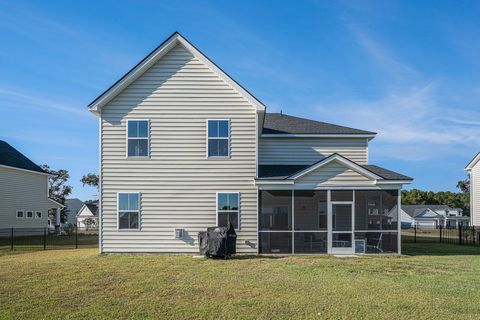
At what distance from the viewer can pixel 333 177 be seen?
16734 millimetres

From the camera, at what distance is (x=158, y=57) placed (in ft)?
55.9

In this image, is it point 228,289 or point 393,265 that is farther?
point 393,265

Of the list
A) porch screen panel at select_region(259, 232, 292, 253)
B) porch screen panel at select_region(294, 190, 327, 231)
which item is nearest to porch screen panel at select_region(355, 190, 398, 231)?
porch screen panel at select_region(294, 190, 327, 231)

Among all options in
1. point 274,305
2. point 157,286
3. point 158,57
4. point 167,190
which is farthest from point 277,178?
point 274,305

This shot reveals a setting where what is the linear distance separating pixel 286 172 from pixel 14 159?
24.1 metres

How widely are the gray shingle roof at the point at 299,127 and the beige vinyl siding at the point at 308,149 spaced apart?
0.36 metres

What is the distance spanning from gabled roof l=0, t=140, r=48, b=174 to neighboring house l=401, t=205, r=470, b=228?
66417 mm

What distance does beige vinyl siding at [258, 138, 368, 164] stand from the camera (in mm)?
19219

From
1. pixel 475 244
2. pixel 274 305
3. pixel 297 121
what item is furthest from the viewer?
pixel 475 244

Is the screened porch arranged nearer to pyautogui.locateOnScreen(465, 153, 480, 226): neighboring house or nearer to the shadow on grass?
the shadow on grass

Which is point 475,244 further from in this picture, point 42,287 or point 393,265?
point 42,287

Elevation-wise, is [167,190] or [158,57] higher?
[158,57]

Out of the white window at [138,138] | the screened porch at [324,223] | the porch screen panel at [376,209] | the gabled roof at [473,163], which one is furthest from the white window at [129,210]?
the gabled roof at [473,163]

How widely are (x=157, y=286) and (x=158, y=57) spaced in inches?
388
